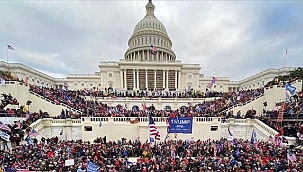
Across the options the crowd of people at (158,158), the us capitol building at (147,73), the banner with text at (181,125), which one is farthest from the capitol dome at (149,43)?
the crowd of people at (158,158)

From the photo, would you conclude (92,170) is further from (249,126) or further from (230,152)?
(249,126)

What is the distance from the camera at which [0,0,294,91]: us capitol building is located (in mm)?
58125

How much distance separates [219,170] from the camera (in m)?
10.8

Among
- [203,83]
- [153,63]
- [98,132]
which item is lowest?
[98,132]

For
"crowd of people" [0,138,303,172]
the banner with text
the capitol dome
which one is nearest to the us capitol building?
the capitol dome

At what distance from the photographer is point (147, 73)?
58562 mm

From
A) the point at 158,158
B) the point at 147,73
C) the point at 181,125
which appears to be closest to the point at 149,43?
the point at 147,73

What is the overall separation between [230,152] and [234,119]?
961 cm

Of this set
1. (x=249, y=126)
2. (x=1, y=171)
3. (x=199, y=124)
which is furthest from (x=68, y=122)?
(x=249, y=126)

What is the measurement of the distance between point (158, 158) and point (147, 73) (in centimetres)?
4625

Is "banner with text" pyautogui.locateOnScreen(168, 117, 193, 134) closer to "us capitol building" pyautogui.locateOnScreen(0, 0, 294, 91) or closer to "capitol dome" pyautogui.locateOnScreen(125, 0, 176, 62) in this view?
"us capitol building" pyautogui.locateOnScreen(0, 0, 294, 91)

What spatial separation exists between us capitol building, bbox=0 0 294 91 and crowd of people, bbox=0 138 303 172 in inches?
1528

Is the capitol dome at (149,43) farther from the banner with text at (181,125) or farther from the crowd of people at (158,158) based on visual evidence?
the crowd of people at (158,158)

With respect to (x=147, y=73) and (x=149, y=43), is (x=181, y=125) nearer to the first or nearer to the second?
(x=147, y=73)
